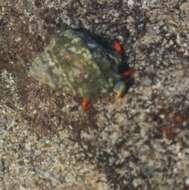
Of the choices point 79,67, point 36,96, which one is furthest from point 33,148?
point 79,67

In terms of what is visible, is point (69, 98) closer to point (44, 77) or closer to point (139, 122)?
point (44, 77)

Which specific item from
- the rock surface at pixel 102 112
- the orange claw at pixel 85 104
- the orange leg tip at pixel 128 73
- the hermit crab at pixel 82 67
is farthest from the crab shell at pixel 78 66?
the rock surface at pixel 102 112

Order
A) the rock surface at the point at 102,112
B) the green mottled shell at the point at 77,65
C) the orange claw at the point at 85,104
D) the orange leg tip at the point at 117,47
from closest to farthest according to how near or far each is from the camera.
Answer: the rock surface at the point at 102,112 < the green mottled shell at the point at 77,65 < the orange claw at the point at 85,104 < the orange leg tip at the point at 117,47

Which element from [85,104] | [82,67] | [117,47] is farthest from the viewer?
[117,47]

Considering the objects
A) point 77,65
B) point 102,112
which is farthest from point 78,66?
point 102,112

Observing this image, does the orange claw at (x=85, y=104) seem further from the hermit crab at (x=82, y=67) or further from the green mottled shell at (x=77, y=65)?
the green mottled shell at (x=77, y=65)

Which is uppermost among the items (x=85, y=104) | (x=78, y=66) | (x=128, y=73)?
(x=78, y=66)

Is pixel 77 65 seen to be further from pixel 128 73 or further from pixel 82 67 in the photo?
pixel 128 73
